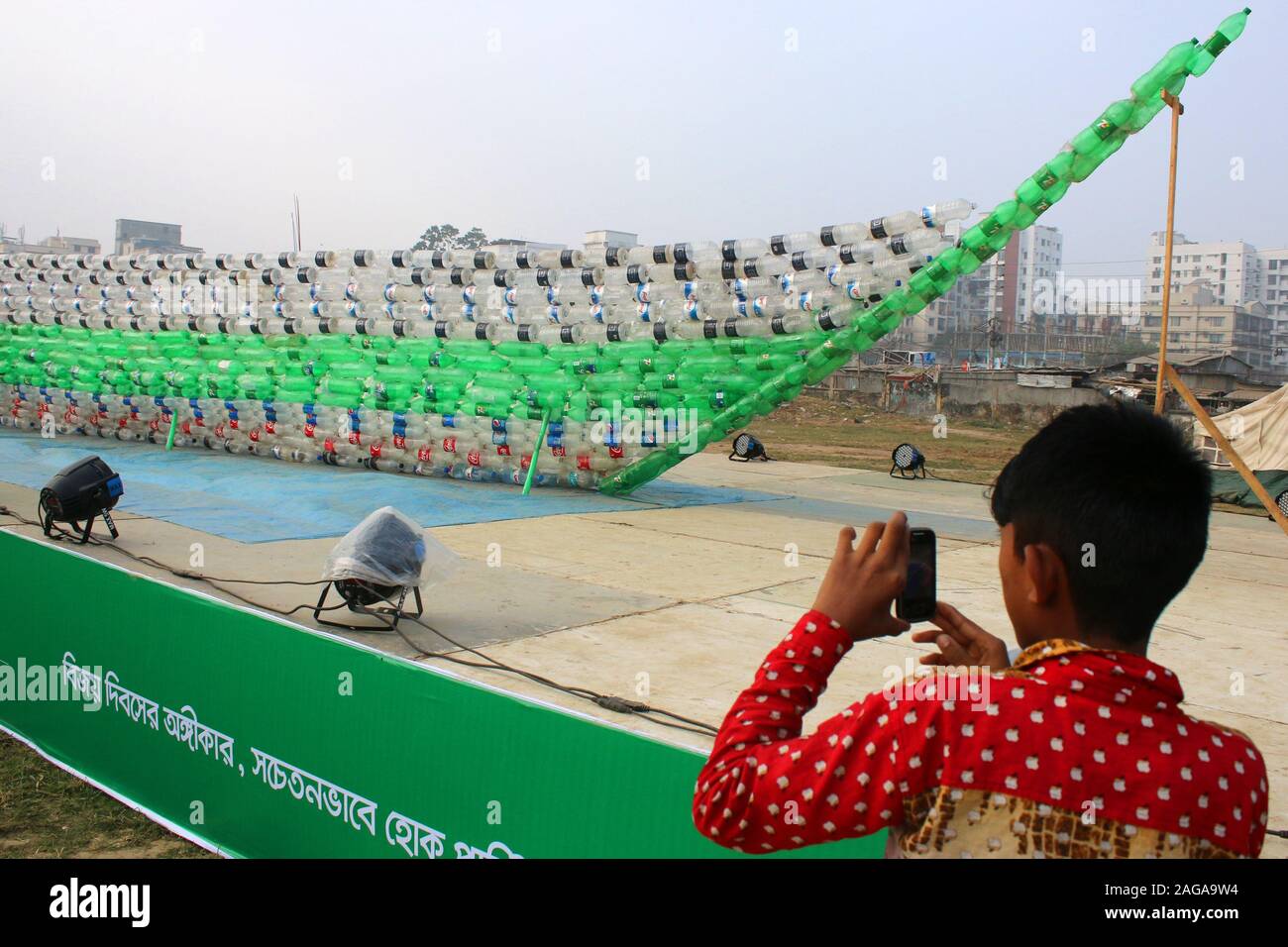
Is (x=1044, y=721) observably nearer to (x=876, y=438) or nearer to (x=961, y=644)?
(x=961, y=644)

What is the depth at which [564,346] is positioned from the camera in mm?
11141

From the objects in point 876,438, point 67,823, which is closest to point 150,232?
point 876,438

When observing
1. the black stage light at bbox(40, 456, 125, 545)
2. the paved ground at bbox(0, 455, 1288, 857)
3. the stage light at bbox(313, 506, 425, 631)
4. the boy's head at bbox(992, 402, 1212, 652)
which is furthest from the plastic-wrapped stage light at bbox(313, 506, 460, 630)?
the boy's head at bbox(992, 402, 1212, 652)

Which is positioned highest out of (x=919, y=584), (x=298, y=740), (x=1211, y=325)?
(x=1211, y=325)

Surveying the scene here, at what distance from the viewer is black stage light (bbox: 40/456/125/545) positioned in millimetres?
7402

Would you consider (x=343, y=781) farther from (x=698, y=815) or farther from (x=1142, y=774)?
(x=1142, y=774)

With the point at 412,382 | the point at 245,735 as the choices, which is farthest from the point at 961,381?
the point at 245,735

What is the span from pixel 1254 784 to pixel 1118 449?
1.41 ft

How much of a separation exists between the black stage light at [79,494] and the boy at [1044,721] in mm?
7160
